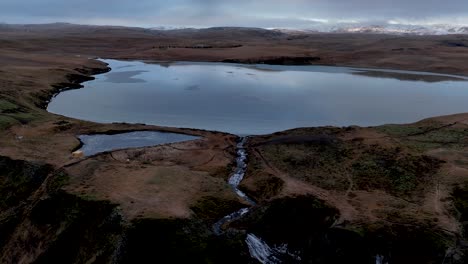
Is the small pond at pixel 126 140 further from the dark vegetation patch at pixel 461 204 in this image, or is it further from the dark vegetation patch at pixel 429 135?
the dark vegetation patch at pixel 461 204

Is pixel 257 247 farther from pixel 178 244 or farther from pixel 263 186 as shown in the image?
pixel 263 186

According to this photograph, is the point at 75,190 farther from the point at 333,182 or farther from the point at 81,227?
the point at 333,182

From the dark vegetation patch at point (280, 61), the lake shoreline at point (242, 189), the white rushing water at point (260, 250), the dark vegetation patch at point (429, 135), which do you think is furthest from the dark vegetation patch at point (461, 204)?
the dark vegetation patch at point (280, 61)

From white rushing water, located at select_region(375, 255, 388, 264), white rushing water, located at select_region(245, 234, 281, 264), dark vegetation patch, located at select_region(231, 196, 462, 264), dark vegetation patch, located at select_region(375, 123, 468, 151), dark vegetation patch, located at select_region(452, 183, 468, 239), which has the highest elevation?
dark vegetation patch, located at select_region(375, 123, 468, 151)

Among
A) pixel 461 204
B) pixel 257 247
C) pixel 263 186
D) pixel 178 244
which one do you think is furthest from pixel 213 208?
pixel 461 204

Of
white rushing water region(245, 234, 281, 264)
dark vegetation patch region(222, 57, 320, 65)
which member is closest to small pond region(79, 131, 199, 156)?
white rushing water region(245, 234, 281, 264)

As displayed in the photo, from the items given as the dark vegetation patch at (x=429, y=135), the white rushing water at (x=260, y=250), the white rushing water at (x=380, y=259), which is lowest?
the white rushing water at (x=260, y=250)

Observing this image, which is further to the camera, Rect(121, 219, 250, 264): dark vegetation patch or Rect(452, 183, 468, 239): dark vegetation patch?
Rect(452, 183, 468, 239): dark vegetation patch

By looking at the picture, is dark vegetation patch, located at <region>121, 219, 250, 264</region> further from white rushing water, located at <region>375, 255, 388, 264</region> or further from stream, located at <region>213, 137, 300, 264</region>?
white rushing water, located at <region>375, 255, 388, 264</region>
